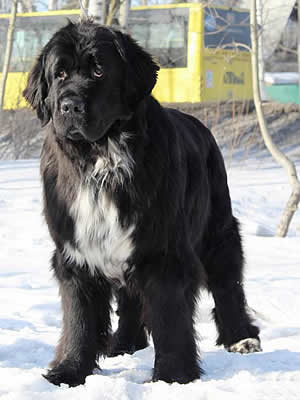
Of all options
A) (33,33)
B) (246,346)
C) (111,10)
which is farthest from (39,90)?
(33,33)

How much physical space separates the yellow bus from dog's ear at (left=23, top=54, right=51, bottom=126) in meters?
16.3

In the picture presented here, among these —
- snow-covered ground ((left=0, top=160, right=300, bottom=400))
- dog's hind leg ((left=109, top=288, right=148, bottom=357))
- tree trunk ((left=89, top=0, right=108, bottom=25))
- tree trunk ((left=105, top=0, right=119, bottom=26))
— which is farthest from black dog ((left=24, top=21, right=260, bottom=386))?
tree trunk ((left=105, top=0, right=119, bottom=26))

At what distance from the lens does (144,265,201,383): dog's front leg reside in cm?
338

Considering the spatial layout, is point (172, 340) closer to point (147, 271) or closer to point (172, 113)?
point (147, 271)

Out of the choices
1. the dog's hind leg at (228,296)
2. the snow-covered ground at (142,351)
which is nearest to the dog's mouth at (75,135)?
the snow-covered ground at (142,351)

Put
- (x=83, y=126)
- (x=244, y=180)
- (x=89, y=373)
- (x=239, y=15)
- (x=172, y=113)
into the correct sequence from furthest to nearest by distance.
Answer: (x=239, y=15) < (x=244, y=180) < (x=172, y=113) < (x=89, y=373) < (x=83, y=126)

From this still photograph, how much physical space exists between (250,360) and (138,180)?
3.51 ft

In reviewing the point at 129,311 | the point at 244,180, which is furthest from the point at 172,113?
the point at 244,180

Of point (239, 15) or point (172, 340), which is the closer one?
point (172, 340)

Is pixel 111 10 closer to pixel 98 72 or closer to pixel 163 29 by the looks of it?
pixel 98 72

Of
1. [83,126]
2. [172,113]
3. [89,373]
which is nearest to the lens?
[83,126]

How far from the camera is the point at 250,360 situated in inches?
145

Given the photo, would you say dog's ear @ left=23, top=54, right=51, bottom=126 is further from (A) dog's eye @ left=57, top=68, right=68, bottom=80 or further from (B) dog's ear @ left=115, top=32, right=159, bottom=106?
(B) dog's ear @ left=115, top=32, right=159, bottom=106

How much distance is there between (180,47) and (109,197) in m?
17.7
